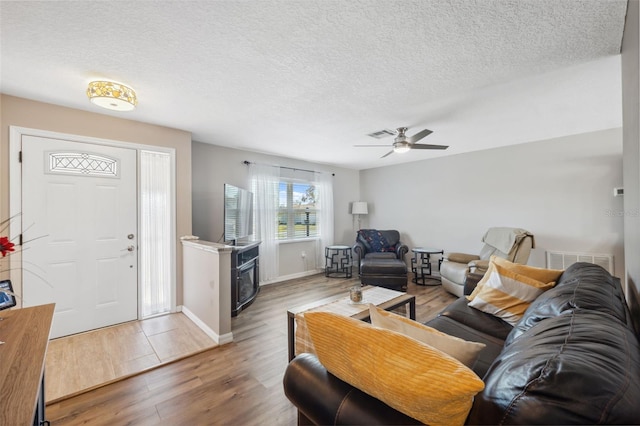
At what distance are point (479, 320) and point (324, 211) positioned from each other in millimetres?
3797

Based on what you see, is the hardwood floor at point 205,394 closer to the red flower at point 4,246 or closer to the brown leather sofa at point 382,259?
the red flower at point 4,246

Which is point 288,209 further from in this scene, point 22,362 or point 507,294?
point 22,362

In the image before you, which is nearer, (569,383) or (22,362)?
(569,383)

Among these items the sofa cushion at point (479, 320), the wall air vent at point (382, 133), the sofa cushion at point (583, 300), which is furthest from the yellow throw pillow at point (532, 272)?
the wall air vent at point (382, 133)

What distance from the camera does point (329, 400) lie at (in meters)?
0.85

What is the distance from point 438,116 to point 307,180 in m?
2.85

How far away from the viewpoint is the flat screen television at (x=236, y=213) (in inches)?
128

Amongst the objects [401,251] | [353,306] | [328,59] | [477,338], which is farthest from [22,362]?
[401,251]

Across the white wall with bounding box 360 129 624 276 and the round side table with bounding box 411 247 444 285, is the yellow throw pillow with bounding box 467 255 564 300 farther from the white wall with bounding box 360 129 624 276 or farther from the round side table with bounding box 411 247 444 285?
the round side table with bounding box 411 247 444 285

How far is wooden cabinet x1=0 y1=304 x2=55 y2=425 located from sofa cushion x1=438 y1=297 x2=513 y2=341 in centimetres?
225

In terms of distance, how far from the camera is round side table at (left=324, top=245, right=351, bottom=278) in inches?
202

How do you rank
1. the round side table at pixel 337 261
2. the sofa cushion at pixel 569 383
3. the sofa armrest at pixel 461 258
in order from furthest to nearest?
the round side table at pixel 337 261 < the sofa armrest at pixel 461 258 < the sofa cushion at pixel 569 383

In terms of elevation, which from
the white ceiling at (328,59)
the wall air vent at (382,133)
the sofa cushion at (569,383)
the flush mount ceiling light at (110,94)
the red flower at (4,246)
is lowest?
the sofa cushion at (569,383)

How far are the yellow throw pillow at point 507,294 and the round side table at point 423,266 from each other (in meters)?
2.50
